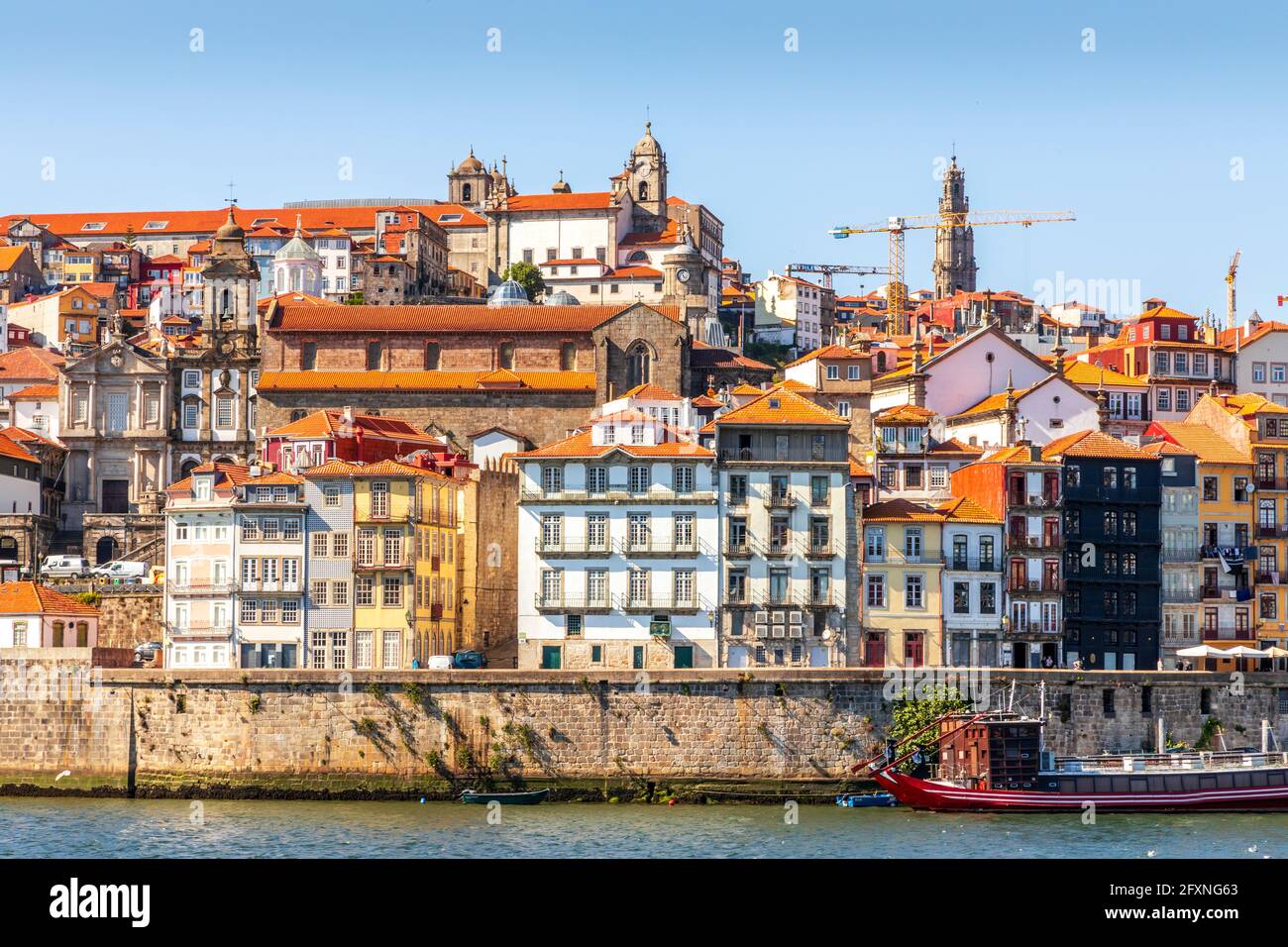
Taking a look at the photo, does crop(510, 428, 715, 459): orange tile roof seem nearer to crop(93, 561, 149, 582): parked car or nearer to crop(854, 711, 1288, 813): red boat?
crop(854, 711, 1288, 813): red boat

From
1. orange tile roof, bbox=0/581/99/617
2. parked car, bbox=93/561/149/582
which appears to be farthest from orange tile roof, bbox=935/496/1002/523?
parked car, bbox=93/561/149/582

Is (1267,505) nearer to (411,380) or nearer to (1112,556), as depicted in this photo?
(1112,556)

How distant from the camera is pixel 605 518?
71688mm

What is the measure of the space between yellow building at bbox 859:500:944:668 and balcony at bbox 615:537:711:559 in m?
6.39

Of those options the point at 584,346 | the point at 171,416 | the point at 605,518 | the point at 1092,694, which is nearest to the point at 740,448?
the point at 605,518

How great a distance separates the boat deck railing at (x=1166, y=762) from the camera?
6375 cm

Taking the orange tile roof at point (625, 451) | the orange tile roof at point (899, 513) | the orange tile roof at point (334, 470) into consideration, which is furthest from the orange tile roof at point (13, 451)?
the orange tile roof at point (899, 513)

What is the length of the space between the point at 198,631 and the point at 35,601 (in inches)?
252

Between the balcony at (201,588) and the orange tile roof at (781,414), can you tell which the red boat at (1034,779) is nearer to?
the orange tile roof at (781,414)

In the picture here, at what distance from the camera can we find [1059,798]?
6200 centimetres

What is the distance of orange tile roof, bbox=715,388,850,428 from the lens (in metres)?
72.1

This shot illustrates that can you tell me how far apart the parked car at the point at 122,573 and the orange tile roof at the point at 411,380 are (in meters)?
17.0
